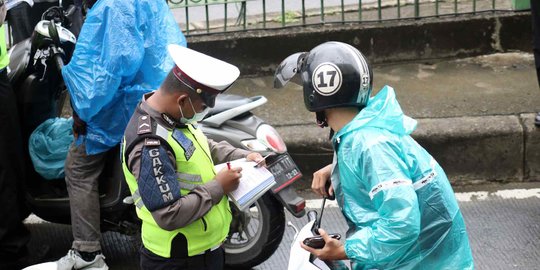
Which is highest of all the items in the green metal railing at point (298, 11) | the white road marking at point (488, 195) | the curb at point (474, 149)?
the green metal railing at point (298, 11)

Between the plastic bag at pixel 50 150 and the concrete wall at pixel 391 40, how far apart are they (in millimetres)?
2693

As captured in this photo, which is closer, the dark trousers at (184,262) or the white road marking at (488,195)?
the dark trousers at (184,262)

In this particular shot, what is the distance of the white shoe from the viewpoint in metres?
5.16

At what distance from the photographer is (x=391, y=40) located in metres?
8.04

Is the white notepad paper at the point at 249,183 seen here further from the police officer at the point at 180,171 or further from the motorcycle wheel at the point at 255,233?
the motorcycle wheel at the point at 255,233

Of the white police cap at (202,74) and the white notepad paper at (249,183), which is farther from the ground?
the white police cap at (202,74)

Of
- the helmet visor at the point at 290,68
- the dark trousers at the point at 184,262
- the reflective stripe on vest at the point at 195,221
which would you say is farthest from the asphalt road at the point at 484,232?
the helmet visor at the point at 290,68

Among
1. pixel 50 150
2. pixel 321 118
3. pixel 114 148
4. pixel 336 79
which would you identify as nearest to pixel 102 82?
pixel 114 148

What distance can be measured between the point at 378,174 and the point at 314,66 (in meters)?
0.48

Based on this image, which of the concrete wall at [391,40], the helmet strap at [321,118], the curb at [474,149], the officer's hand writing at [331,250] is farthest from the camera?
the concrete wall at [391,40]

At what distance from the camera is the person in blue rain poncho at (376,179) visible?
3.17 meters

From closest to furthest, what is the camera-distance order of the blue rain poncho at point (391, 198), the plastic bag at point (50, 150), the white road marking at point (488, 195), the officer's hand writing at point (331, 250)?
1. the blue rain poncho at point (391, 198)
2. the officer's hand writing at point (331, 250)
3. the plastic bag at point (50, 150)
4. the white road marking at point (488, 195)

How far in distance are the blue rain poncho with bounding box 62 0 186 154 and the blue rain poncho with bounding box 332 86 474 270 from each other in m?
1.78

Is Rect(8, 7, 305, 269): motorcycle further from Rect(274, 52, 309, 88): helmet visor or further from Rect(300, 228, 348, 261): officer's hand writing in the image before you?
Rect(300, 228, 348, 261): officer's hand writing
